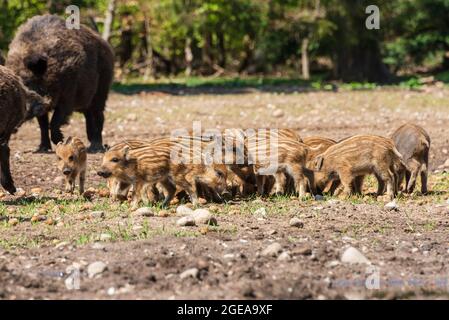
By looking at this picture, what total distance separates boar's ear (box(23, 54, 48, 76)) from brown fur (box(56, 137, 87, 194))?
260 cm

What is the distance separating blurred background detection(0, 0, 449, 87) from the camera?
2608 cm

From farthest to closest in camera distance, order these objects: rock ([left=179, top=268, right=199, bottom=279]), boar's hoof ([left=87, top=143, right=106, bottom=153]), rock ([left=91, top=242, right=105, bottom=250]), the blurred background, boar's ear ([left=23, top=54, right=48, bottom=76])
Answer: the blurred background
boar's hoof ([left=87, top=143, right=106, bottom=153])
boar's ear ([left=23, top=54, right=48, bottom=76])
rock ([left=91, top=242, right=105, bottom=250])
rock ([left=179, top=268, right=199, bottom=279])

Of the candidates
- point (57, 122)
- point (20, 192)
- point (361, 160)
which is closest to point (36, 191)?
point (20, 192)

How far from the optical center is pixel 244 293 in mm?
5930

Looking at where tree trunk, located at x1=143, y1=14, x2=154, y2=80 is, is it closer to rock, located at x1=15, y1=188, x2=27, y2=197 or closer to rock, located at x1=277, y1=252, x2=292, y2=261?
rock, located at x1=15, y1=188, x2=27, y2=197

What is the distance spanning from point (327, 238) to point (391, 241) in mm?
498

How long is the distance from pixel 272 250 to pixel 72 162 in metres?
4.19

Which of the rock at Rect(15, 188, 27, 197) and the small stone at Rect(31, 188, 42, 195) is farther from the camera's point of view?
the small stone at Rect(31, 188, 42, 195)

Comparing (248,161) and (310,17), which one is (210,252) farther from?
(310,17)

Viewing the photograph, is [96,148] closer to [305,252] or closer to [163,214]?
[163,214]

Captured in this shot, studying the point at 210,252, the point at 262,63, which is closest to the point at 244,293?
the point at 210,252

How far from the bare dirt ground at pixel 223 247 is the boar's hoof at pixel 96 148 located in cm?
146

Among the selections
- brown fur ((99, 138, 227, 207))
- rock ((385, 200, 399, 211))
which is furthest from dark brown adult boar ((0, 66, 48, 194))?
rock ((385, 200, 399, 211))

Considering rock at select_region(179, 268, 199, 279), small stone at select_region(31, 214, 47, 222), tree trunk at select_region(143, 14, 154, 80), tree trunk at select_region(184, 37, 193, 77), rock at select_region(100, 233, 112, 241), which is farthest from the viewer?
tree trunk at select_region(184, 37, 193, 77)
